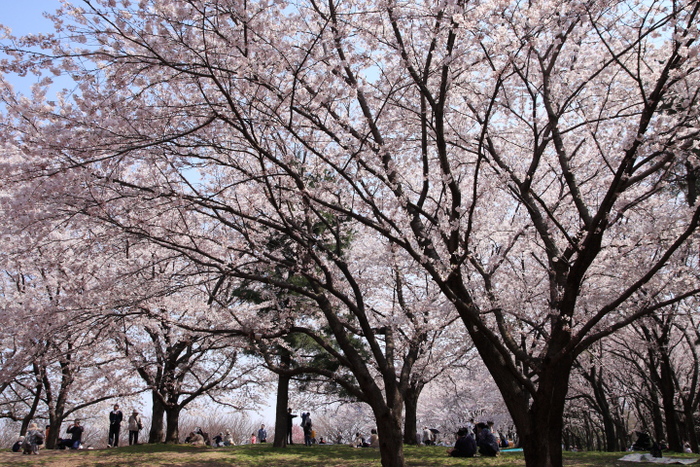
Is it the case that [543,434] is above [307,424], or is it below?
above

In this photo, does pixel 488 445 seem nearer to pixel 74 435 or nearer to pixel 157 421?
pixel 157 421

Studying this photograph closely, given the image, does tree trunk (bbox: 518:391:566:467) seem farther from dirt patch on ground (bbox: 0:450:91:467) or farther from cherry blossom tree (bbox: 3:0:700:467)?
dirt patch on ground (bbox: 0:450:91:467)

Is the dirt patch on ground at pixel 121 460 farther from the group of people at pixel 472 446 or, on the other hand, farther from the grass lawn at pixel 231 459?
the group of people at pixel 472 446

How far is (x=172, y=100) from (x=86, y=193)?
1678mm

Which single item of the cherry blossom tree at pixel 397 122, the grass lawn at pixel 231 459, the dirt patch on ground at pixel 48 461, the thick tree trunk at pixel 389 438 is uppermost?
the cherry blossom tree at pixel 397 122

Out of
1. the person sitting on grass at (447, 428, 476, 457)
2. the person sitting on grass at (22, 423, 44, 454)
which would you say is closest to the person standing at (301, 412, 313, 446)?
the person sitting on grass at (447, 428, 476, 457)

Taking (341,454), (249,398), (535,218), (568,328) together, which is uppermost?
(535,218)

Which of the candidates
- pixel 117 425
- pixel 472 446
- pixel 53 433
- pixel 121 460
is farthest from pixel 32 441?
pixel 472 446

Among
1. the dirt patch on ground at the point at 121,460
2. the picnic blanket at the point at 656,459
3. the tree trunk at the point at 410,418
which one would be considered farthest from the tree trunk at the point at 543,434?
the tree trunk at the point at 410,418

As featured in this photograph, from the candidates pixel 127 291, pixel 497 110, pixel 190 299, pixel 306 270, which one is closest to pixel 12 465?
pixel 127 291

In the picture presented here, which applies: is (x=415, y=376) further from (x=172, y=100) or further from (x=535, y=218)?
(x=172, y=100)

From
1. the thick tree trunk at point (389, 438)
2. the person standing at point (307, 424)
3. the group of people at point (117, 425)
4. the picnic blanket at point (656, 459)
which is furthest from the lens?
the person standing at point (307, 424)

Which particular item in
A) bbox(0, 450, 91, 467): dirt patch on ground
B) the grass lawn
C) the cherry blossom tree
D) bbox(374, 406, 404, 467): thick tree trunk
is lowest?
the grass lawn

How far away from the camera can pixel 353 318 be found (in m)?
13.0
